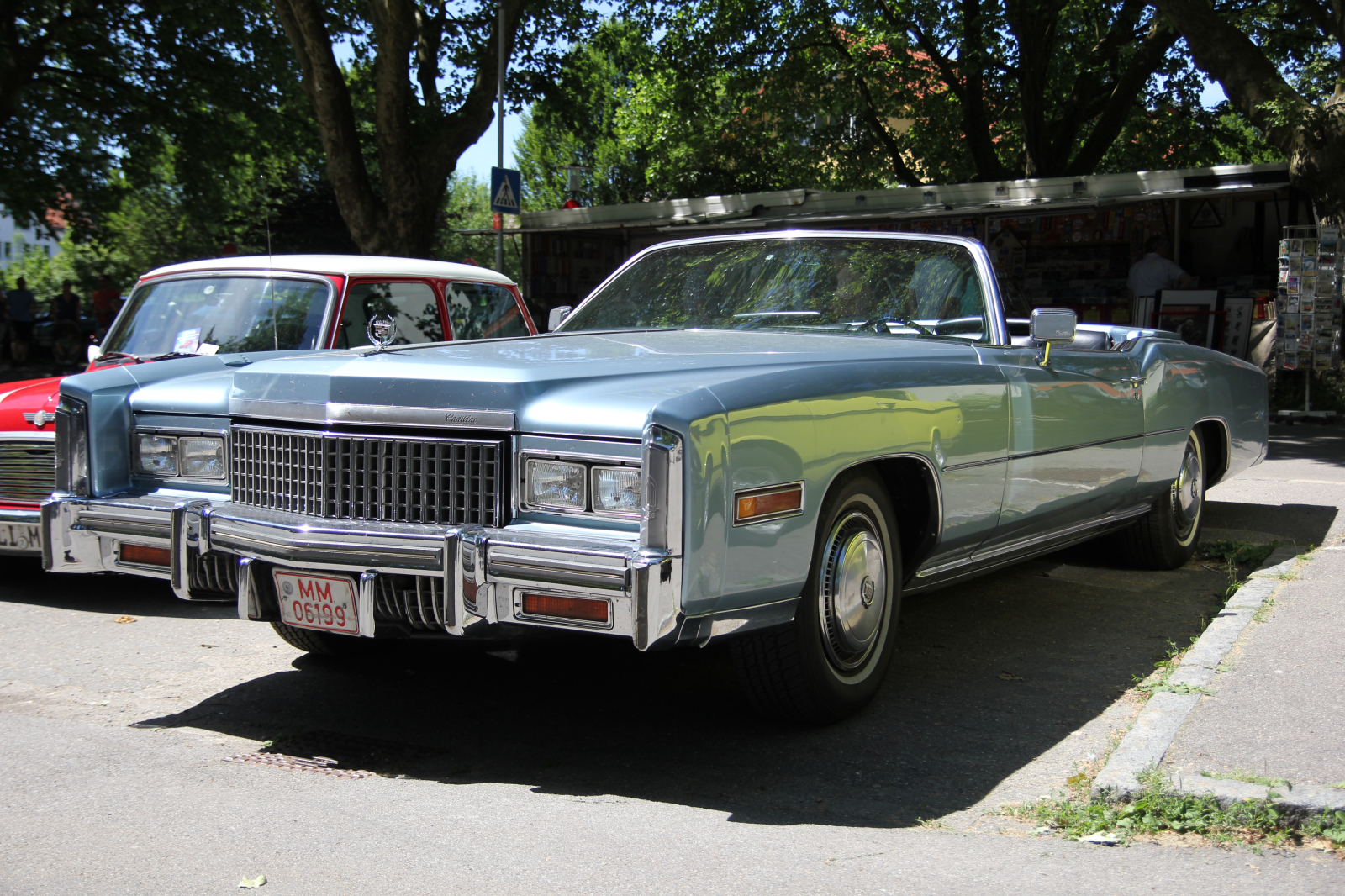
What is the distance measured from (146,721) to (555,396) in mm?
1981

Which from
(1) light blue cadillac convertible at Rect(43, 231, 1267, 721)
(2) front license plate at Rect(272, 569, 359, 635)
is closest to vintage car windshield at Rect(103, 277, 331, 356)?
(1) light blue cadillac convertible at Rect(43, 231, 1267, 721)

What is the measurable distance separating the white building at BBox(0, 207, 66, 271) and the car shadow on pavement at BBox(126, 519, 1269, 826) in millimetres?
20692

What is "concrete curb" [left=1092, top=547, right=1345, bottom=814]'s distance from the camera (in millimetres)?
3027

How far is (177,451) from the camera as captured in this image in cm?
419

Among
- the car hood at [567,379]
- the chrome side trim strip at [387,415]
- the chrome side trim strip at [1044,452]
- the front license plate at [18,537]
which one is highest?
the car hood at [567,379]

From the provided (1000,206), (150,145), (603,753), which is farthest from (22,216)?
(603,753)

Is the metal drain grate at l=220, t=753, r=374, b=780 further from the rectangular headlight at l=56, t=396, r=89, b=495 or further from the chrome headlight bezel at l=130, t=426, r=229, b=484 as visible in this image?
the rectangular headlight at l=56, t=396, r=89, b=495

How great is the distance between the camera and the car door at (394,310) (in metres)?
6.35

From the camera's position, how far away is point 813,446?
11.4 feet

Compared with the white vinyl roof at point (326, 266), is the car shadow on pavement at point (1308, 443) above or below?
below

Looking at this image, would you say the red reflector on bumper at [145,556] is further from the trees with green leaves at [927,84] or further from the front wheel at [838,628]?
the trees with green leaves at [927,84]

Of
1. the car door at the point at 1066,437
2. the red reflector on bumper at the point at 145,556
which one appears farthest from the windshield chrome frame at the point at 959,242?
the red reflector on bumper at the point at 145,556

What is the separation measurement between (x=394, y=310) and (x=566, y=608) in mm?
3931

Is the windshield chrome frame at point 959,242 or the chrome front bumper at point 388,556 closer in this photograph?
the chrome front bumper at point 388,556
